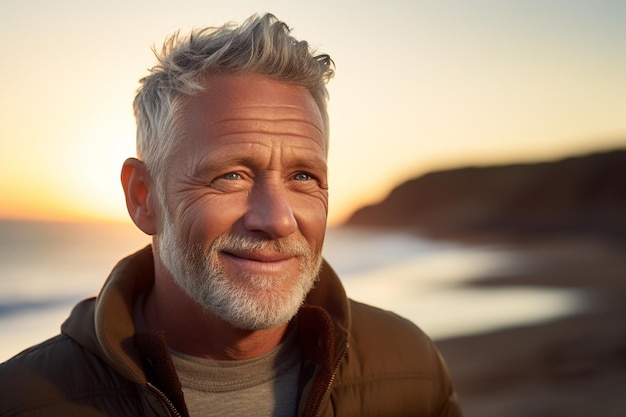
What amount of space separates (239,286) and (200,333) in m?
0.25

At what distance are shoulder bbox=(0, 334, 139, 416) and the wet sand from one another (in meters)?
4.52

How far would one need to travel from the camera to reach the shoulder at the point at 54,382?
2.17 metres

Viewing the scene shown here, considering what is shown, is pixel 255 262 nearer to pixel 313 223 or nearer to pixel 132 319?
pixel 313 223

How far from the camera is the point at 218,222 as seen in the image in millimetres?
2264

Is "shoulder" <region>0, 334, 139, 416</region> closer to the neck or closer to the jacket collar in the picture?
the jacket collar

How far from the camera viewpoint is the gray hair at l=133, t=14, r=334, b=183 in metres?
2.31

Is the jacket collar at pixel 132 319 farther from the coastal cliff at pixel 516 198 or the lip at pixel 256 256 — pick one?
the coastal cliff at pixel 516 198

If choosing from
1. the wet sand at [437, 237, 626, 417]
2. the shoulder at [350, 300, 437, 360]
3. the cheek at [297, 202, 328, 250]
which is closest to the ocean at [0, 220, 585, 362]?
the wet sand at [437, 237, 626, 417]

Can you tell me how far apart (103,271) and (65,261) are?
109 cm

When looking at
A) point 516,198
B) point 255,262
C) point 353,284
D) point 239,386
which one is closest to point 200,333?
point 239,386

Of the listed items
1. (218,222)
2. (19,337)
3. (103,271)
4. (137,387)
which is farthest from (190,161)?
(103,271)

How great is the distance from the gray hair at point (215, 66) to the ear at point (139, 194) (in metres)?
0.05

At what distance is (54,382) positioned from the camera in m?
2.21

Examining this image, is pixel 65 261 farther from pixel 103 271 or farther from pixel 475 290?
pixel 475 290
